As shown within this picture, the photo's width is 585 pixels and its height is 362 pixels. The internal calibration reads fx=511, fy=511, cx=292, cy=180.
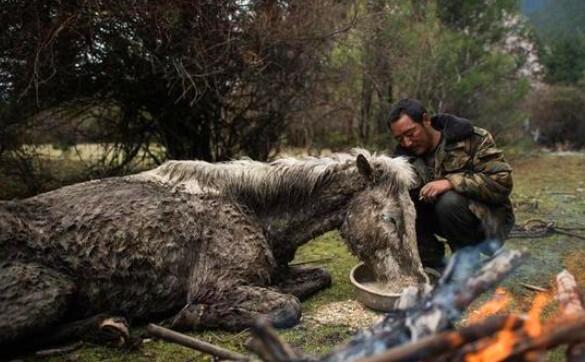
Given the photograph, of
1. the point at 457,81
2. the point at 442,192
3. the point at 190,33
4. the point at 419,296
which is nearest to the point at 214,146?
the point at 190,33

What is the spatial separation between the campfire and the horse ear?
1674 millimetres

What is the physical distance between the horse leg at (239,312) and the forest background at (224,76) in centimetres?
375

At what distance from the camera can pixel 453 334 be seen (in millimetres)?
1652

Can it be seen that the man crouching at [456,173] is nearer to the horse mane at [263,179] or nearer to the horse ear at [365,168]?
the horse mane at [263,179]

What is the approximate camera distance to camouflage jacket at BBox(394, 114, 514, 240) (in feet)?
13.7

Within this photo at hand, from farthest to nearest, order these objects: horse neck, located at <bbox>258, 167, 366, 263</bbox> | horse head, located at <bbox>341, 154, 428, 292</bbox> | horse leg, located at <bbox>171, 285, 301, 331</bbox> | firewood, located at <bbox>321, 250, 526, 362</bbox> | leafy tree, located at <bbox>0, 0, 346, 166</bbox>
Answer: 1. leafy tree, located at <bbox>0, 0, 346, 166</bbox>
2. horse neck, located at <bbox>258, 167, 366, 263</bbox>
3. horse head, located at <bbox>341, 154, 428, 292</bbox>
4. horse leg, located at <bbox>171, 285, 301, 331</bbox>
5. firewood, located at <bbox>321, 250, 526, 362</bbox>

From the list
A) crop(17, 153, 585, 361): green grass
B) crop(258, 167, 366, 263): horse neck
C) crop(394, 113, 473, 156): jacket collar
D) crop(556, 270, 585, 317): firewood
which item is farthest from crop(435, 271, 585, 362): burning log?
crop(394, 113, 473, 156): jacket collar

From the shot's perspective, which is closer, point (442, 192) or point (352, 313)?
point (352, 313)

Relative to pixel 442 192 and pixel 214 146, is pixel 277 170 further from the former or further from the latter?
pixel 214 146

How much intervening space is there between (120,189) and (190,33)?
3781 millimetres

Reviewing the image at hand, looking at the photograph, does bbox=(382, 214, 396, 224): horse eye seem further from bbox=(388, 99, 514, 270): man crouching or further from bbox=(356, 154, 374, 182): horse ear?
bbox=(388, 99, 514, 270): man crouching

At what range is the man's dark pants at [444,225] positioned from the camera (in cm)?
420

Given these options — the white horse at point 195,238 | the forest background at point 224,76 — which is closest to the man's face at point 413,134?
the white horse at point 195,238

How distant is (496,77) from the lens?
1314 cm
